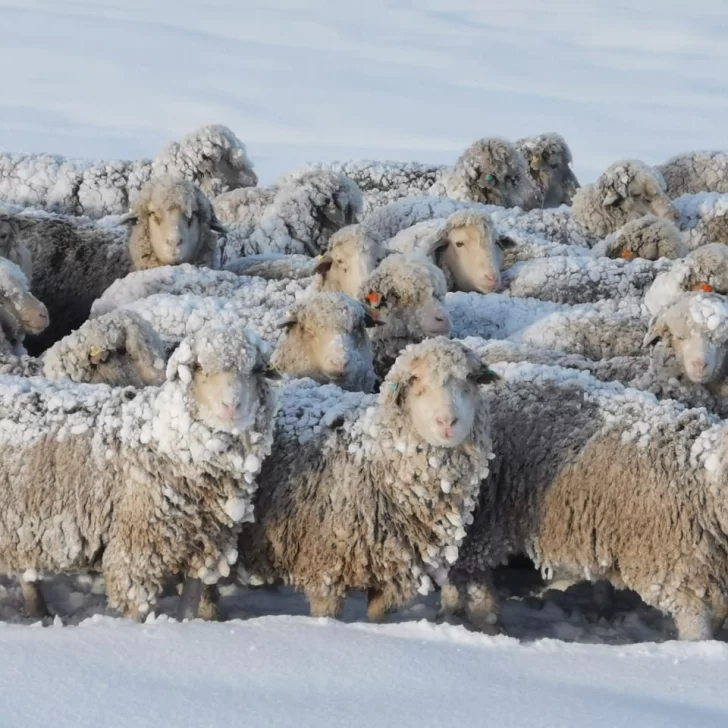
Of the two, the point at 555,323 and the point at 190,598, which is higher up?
the point at 555,323

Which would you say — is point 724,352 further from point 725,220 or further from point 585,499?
point 725,220

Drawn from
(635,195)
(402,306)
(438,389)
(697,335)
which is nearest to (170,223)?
(402,306)

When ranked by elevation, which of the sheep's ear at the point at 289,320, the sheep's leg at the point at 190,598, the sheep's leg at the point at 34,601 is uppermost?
the sheep's ear at the point at 289,320

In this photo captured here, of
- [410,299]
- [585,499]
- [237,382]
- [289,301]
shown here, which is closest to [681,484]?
[585,499]

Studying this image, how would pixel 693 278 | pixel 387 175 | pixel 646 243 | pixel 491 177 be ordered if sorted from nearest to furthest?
pixel 693 278, pixel 646 243, pixel 491 177, pixel 387 175

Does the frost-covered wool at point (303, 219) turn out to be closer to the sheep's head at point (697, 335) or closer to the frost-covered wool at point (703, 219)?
the frost-covered wool at point (703, 219)

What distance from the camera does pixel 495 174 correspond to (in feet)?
35.5

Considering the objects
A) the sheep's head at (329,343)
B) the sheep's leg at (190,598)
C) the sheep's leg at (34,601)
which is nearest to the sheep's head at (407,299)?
the sheep's head at (329,343)

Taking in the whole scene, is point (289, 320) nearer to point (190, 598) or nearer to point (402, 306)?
point (402, 306)

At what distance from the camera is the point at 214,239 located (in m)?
9.20

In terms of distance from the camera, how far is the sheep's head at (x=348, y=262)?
8.03 m

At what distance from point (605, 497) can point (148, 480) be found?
1.55 meters

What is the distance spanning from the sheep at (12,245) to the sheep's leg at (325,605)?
368 cm

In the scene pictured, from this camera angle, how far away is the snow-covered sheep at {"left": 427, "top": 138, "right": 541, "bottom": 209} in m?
10.9
